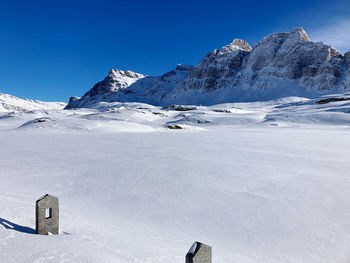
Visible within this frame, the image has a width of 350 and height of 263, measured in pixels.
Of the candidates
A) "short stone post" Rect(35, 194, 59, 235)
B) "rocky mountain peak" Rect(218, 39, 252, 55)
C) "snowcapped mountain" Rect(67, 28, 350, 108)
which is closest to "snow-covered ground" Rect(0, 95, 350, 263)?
"short stone post" Rect(35, 194, 59, 235)

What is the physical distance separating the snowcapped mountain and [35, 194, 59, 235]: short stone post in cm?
12071

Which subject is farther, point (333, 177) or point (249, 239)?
point (333, 177)

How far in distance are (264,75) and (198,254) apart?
139 m

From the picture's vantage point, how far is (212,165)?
8656 mm

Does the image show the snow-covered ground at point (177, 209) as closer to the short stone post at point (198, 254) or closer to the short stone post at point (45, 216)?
the short stone post at point (45, 216)

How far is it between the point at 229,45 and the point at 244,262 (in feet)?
598

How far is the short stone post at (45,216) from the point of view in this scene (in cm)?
299

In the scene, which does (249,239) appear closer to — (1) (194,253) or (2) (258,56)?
(1) (194,253)

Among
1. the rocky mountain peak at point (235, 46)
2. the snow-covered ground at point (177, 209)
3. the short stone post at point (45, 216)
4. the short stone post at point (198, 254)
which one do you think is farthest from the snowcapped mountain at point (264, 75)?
the short stone post at point (198, 254)

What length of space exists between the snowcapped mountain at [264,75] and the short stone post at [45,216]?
396 feet

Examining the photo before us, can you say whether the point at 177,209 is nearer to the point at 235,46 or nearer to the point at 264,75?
the point at 264,75

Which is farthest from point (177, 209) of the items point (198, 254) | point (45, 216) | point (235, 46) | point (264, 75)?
point (235, 46)

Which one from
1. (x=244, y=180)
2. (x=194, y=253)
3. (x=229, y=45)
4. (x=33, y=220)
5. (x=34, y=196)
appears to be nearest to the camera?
(x=194, y=253)

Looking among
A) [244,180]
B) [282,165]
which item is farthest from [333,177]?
[244,180]
